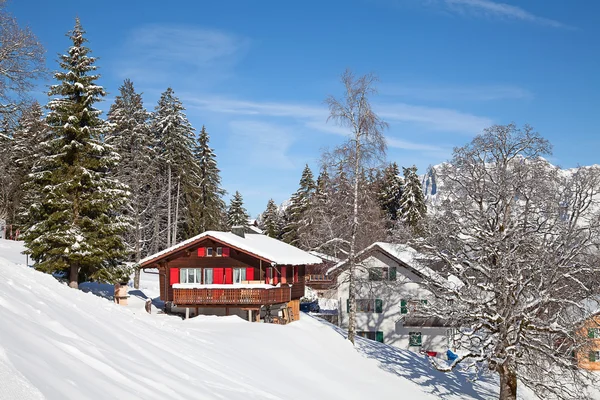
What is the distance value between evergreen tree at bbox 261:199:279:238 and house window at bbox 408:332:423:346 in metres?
43.4

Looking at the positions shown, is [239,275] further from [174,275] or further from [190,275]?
[174,275]

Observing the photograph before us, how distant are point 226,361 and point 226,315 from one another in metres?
14.5

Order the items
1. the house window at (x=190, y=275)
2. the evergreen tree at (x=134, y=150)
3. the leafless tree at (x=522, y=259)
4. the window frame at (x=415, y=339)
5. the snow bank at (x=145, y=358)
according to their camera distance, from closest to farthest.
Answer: the snow bank at (x=145, y=358)
the leafless tree at (x=522, y=259)
the house window at (x=190, y=275)
the window frame at (x=415, y=339)
the evergreen tree at (x=134, y=150)

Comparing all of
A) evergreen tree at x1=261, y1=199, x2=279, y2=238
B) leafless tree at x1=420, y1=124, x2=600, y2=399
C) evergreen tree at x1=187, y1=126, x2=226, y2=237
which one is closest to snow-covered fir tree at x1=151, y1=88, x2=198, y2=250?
evergreen tree at x1=187, y1=126, x2=226, y2=237

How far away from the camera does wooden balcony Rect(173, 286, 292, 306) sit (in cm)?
3127

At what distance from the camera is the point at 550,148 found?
21.1 m

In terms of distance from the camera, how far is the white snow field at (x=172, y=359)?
343 inches

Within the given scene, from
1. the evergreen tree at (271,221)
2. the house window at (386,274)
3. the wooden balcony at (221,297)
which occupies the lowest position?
the wooden balcony at (221,297)

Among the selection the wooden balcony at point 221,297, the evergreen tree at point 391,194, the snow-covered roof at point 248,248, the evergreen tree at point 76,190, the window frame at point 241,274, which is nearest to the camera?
the evergreen tree at point 76,190

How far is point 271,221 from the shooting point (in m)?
83.6

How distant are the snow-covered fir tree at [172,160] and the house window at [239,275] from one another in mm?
17030

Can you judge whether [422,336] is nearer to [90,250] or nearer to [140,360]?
[90,250]

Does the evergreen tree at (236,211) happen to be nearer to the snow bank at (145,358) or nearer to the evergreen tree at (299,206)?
the evergreen tree at (299,206)

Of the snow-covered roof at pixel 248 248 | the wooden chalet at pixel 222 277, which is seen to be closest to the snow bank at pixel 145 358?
the wooden chalet at pixel 222 277
